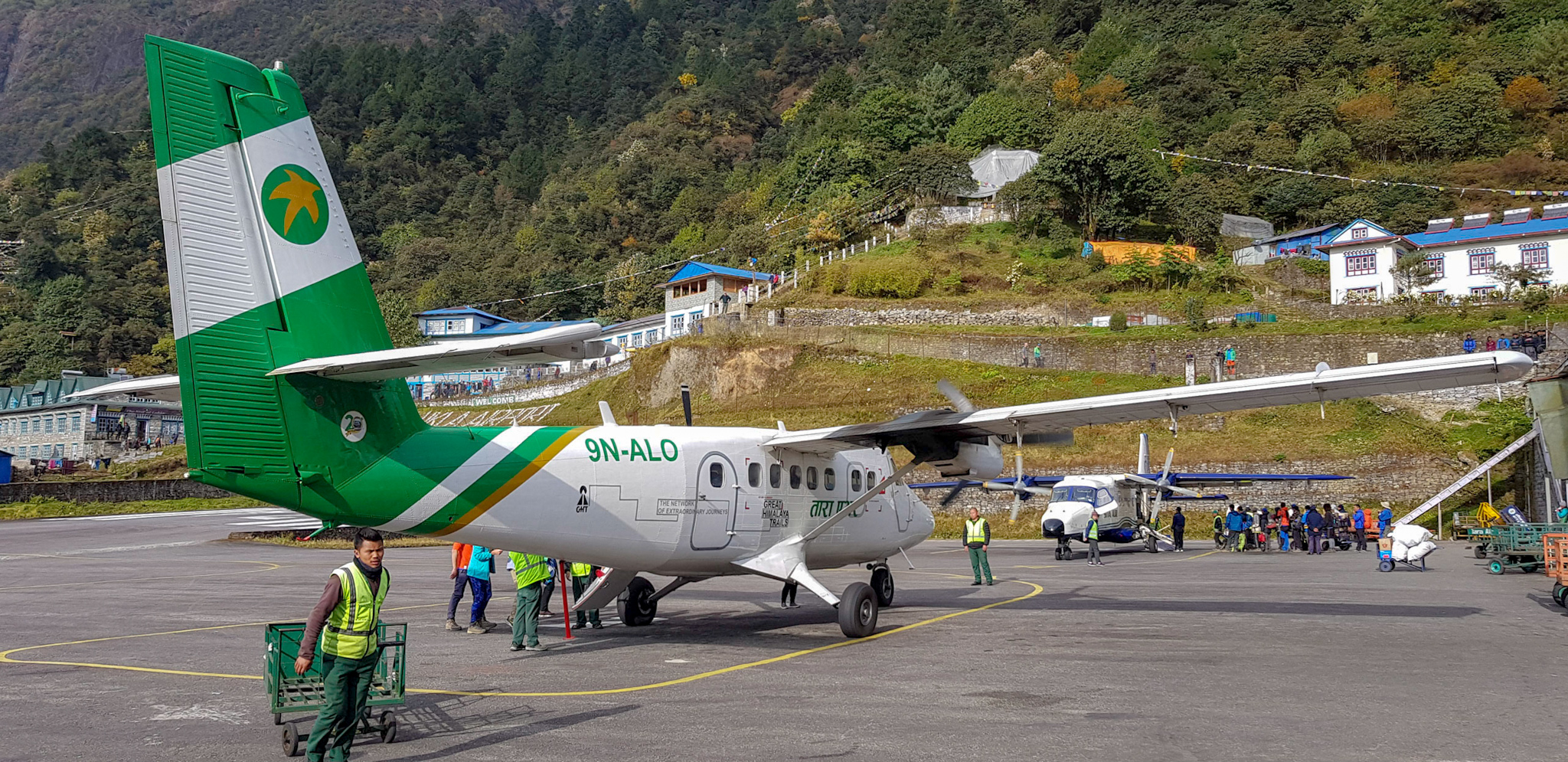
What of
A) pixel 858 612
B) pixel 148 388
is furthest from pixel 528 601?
pixel 148 388

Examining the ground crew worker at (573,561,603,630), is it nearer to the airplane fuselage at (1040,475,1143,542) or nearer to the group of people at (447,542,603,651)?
the group of people at (447,542,603,651)

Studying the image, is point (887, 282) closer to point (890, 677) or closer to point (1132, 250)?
point (1132, 250)

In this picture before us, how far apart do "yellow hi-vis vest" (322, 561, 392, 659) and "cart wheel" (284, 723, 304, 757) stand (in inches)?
37.7

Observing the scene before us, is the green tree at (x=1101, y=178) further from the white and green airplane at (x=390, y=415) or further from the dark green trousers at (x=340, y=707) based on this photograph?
the dark green trousers at (x=340, y=707)

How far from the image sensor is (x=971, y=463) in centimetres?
1579

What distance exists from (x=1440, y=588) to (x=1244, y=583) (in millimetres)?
3695

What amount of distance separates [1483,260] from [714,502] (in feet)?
200

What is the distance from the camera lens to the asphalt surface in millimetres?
8312

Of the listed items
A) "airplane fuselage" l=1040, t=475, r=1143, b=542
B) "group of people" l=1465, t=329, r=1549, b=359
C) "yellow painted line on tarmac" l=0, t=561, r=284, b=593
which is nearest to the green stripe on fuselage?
"yellow painted line on tarmac" l=0, t=561, r=284, b=593

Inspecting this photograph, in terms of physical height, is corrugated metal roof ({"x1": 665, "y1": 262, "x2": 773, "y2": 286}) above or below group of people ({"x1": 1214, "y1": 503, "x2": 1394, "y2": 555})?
above

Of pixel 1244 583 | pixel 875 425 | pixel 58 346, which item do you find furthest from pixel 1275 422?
pixel 58 346

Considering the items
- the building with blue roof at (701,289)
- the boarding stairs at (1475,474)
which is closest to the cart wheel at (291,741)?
the boarding stairs at (1475,474)

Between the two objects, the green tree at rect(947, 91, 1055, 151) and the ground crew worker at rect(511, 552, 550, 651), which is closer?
the ground crew worker at rect(511, 552, 550, 651)

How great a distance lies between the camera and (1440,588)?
21.2 meters
